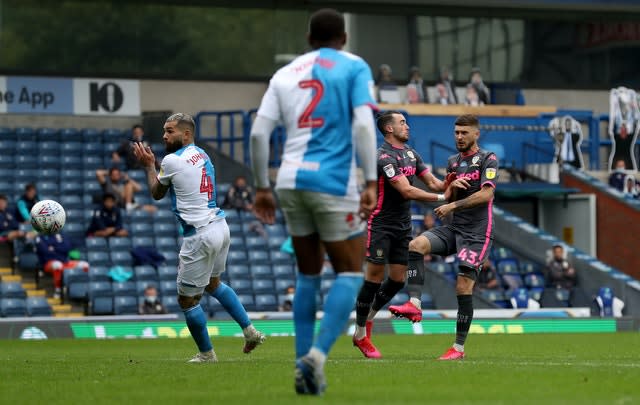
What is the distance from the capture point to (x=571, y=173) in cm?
3269

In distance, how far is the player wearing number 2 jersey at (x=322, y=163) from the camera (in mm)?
8281

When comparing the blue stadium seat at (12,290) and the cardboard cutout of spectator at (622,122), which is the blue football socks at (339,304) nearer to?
the blue stadium seat at (12,290)

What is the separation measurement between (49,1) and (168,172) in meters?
20.5

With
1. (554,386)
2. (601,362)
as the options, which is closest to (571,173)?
(601,362)

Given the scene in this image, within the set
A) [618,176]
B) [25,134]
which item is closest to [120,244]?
[25,134]

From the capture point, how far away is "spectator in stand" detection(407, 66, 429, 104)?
106 feet

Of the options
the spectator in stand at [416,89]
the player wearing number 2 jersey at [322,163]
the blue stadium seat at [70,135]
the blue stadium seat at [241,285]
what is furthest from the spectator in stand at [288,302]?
the player wearing number 2 jersey at [322,163]

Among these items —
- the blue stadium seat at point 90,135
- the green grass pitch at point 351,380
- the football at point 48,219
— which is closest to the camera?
the green grass pitch at point 351,380

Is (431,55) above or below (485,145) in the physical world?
above

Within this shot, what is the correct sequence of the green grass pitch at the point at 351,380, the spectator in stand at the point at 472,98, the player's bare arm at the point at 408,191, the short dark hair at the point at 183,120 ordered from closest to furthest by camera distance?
the green grass pitch at the point at 351,380, the short dark hair at the point at 183,120, the player's bare arm at the point at 408,191, the spectator in stand at the point at 472,98

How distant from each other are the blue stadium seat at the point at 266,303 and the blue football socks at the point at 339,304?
16.4 metres

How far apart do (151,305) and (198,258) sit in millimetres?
12095

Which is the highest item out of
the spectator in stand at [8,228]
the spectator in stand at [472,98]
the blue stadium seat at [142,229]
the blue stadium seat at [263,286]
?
the spectator in stand at [472,98]

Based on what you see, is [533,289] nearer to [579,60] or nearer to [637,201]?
[637,201]
